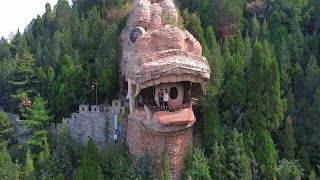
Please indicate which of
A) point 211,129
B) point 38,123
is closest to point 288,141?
point 211,129

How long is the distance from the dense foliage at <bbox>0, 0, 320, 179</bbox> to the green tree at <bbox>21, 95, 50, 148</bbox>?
1.8 inches

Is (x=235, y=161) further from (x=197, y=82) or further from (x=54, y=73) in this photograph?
(x=54, y=73)

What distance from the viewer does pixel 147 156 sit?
696 inches

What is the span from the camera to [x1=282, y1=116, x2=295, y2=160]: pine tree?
19469 mm

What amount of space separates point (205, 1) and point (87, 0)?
8233mm

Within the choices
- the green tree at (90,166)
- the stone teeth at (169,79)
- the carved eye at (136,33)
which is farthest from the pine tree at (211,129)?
the green tree at (90,166)

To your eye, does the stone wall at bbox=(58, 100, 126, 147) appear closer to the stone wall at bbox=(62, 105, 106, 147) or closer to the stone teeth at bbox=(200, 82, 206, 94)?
the stone wall at bbox=(62, 105, 106, 147)

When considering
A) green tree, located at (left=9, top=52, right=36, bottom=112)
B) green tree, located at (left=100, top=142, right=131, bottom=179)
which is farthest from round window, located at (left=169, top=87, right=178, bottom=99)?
green tree, located at (left=9, top=52, right=36, bottom=112)

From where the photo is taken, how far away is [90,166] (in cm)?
1756

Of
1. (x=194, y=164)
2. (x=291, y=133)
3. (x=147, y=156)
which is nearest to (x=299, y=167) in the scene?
(x=291, y=133)

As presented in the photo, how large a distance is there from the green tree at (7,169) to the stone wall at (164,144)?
5.13m

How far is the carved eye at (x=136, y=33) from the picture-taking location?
18.5 meters

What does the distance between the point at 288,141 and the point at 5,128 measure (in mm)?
13562

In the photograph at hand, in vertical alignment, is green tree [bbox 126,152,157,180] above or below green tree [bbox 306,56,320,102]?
below
